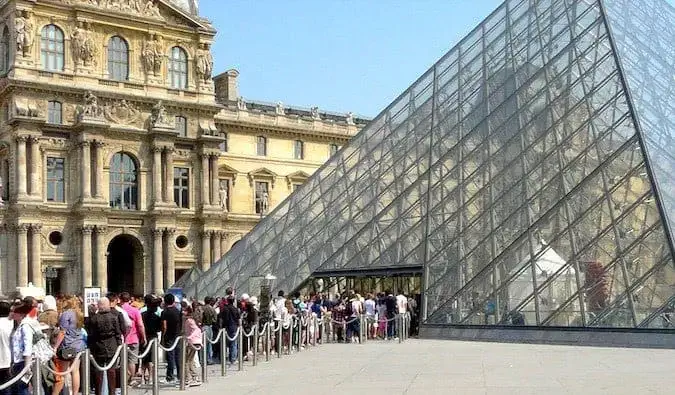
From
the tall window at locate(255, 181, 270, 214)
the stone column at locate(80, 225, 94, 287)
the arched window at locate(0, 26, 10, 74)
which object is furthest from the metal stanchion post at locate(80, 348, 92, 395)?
the tall window at locate(255, 181, 270, 214)

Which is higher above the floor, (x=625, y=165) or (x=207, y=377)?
(x=625, y=165)

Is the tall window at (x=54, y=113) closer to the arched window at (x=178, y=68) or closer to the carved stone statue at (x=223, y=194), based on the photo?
the arched window at (x=178, y=68)

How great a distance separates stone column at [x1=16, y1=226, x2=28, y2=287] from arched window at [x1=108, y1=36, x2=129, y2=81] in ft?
29.2

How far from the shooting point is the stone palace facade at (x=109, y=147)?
50.6 m

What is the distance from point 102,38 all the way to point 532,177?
113ft

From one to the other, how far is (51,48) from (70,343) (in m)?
40.9

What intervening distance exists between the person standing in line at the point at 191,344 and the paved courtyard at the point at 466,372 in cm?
29

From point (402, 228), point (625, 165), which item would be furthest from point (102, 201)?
point (625, 165)

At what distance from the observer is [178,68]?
57031mm

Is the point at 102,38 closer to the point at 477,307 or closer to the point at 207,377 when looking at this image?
the point at 477,307

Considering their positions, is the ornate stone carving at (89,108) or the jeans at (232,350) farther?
the ornate stone carving at (89,108)

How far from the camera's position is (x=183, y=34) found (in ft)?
187

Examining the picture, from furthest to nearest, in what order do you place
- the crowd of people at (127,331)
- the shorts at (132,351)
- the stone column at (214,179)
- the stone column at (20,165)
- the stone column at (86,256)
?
the stone column at (214,179), the stone column at (86,256), the stone column at (20,165), the shorts at (132,351), the crowd of people at (127,331)

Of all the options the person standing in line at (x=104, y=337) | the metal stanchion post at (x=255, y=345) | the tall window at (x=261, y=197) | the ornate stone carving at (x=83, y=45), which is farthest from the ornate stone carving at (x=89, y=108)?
the person standing in line at (x=104, y=337)
